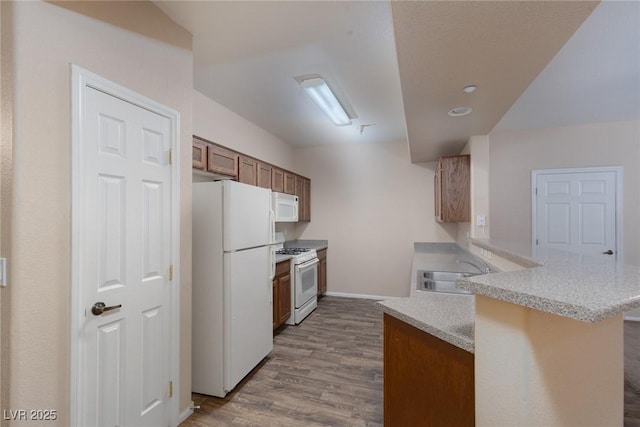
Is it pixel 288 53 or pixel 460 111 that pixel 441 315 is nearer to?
pixel 460 111

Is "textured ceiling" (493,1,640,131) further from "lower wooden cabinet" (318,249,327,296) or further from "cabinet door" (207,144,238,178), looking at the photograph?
"lower wooden cabinet" (318,249,327,296)

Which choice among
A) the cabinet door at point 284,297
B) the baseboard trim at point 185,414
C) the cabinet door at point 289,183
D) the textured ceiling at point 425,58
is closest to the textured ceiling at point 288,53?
the textured ceiling at point 425,58

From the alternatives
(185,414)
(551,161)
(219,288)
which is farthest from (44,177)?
(551,161)

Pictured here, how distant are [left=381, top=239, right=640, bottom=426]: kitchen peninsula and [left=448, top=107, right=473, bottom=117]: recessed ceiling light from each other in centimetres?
156

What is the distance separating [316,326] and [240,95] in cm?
283

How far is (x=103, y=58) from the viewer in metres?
1.47

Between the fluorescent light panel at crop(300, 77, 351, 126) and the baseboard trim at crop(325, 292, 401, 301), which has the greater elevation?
the fluorescent light panel at crop(300, 77, 351, 126)

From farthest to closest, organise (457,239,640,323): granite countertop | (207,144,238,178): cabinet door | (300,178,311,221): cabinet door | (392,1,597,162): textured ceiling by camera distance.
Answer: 1. (300,178,311,221): cabinet door
2. (207,144,238,178): cabinet door
3. (392,1,597,162): textured ceiling
4. (457,239,640,323): granite countertop

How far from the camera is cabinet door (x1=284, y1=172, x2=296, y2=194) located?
425 centimetres

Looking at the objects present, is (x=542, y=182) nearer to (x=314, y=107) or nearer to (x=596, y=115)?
(x=596, y=115)

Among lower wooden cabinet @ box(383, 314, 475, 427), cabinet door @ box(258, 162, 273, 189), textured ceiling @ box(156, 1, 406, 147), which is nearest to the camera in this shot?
lower wooden cabinet @ box(383, 314, 475, 427)

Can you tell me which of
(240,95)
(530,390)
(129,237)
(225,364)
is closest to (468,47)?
(530,390)

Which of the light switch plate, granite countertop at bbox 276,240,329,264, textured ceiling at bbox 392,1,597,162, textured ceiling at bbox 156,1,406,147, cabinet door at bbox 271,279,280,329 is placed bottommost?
cabinet door at bbox 271,279,280,329

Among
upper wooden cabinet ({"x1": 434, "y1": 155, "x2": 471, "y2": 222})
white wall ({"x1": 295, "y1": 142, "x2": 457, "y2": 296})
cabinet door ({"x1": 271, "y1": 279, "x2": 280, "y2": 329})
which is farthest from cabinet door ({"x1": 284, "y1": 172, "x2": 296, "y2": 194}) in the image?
upper wooden cabinet ({"x1": 434, "y1": 155, "x2": 471, "y2": 222})
